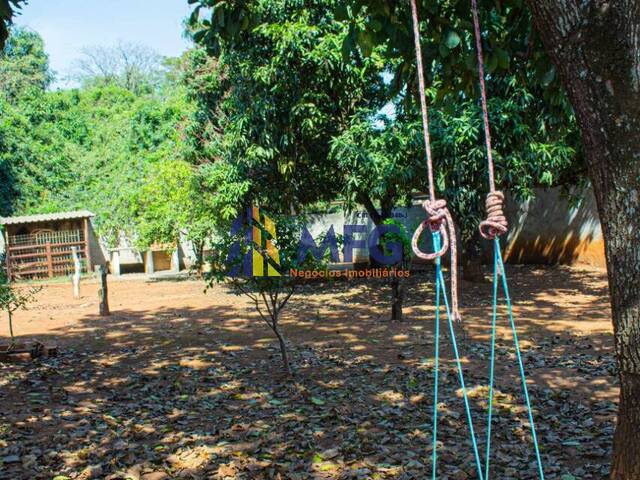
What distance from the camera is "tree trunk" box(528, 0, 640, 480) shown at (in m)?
2.07

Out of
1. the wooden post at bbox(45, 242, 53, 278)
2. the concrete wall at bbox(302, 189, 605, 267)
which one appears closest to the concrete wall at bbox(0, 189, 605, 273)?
the concrete wall at bbox(302, 189, 605, 267)

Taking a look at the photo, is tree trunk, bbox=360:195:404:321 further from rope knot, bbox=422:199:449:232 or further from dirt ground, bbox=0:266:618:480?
rope knot, bbox=422:199:449:232

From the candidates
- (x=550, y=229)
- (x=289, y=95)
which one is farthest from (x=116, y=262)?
(x=550, y=229)

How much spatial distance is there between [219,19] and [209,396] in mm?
3101

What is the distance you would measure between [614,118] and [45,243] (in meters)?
20.0

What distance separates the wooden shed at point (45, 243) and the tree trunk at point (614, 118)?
19.2m

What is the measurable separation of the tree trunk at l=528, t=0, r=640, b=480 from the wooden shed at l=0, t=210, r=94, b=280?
19.2m

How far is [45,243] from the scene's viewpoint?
1964cm

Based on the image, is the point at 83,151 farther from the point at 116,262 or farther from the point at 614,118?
the point at 614,118

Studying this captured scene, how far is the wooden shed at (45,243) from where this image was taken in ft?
63.2

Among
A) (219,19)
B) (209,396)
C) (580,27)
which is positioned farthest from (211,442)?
(580,27)

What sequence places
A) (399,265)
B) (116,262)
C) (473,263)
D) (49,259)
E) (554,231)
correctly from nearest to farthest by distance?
1. (399,265)
2. (473,263)
3. (554,231)
4. (49,259)
5. (116,262)

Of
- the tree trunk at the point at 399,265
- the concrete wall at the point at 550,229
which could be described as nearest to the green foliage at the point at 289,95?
the tree trunk at the point at 399,265

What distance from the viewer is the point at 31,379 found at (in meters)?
6.14
